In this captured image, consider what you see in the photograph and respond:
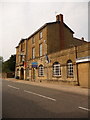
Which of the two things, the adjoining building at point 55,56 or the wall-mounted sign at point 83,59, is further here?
the adjoining building at point 55,56

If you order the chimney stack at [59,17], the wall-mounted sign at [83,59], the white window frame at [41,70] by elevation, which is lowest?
the white window frame at [41,70]

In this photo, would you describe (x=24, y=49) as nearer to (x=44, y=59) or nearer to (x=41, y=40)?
(x=41, y=40)

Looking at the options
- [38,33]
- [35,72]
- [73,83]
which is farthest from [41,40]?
[73,83]

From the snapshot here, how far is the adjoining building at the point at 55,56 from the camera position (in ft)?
57.9

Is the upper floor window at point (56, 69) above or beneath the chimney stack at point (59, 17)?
beneath

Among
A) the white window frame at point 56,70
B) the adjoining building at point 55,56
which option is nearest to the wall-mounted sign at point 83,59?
the adjoining building at point 55,56

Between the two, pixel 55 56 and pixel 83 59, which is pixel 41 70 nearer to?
pixel 55 56

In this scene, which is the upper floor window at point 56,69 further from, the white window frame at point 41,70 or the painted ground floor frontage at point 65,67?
the white window frame at point 41,70

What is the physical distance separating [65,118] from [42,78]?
20.7 m

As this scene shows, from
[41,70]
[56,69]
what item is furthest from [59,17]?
[56,69]

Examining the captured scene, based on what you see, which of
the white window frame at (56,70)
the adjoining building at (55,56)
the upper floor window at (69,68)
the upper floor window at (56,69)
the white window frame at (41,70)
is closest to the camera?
the adjoining building at (55,56)

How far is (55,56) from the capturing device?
74.2 feet

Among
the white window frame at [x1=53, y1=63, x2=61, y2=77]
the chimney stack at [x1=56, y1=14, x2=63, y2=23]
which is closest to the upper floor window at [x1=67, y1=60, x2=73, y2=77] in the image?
the white window frame at [x1=53, y1=63, x2=61, y2=77]

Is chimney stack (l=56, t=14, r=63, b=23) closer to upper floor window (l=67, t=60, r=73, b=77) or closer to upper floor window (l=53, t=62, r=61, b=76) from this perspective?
upper floor window (l=53, t=62, r=61, b=76)
